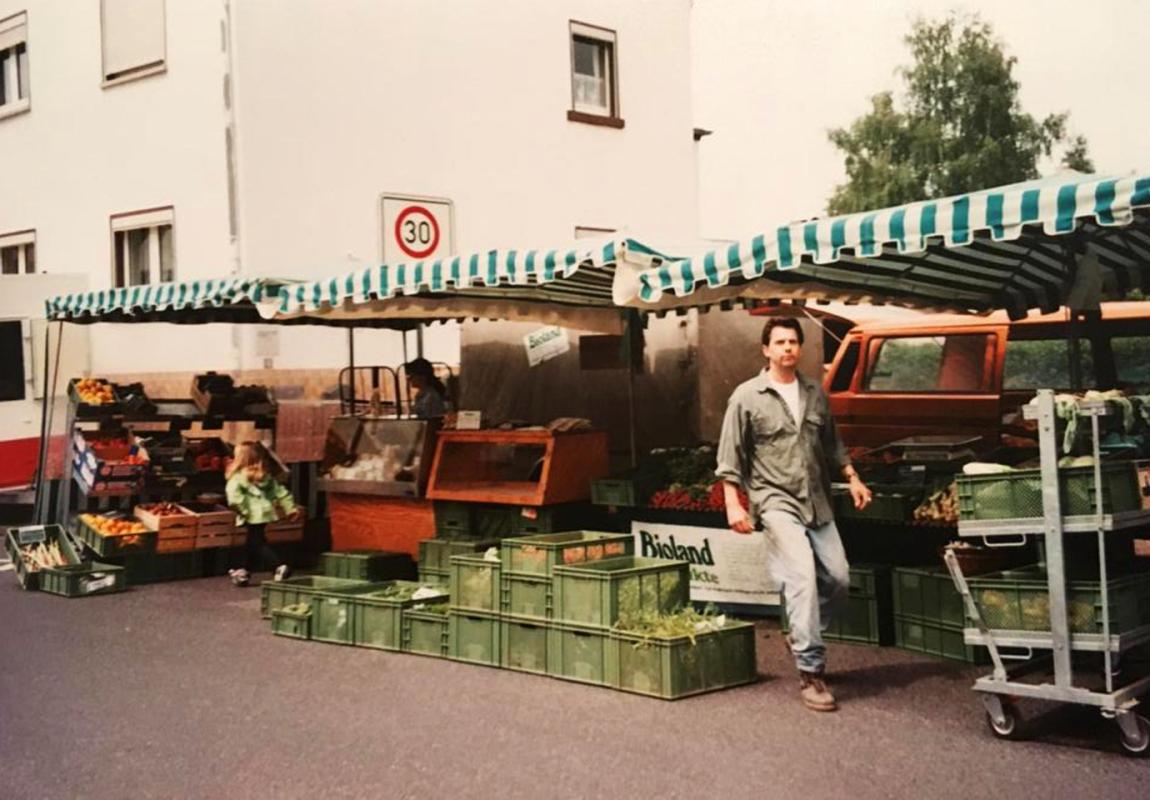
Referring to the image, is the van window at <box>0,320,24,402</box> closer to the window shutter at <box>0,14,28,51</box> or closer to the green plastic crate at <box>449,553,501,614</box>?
the window shutter at <box>0,14,28,51</box>

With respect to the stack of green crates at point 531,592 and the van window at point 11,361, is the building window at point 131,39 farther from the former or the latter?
the stack of green crates at point 531,592

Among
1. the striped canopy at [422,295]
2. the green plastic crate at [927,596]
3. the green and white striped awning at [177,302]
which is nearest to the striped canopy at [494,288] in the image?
the striped canopy at [422,295]

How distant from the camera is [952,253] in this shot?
9.61 metres

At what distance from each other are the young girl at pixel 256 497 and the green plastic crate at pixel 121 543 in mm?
797

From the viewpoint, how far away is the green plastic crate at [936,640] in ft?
27.0

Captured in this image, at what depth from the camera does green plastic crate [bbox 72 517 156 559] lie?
12605 millimetres

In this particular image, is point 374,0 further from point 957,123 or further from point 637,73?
point 957,123

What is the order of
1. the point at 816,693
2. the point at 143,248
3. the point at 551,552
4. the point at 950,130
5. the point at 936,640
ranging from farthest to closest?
the point at 950,130 → the point at 143,248 → the point at 936,640 → the point at 551,552 → the point at 816,693

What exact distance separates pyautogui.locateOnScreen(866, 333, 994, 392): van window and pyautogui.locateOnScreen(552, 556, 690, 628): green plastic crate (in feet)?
19.4

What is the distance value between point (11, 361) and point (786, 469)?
45.3ft

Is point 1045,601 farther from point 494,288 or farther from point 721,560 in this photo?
point 494,288

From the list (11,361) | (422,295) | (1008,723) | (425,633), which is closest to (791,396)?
(1008,723)

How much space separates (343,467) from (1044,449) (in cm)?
769

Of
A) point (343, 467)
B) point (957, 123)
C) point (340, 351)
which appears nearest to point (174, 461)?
point (343, 467)
